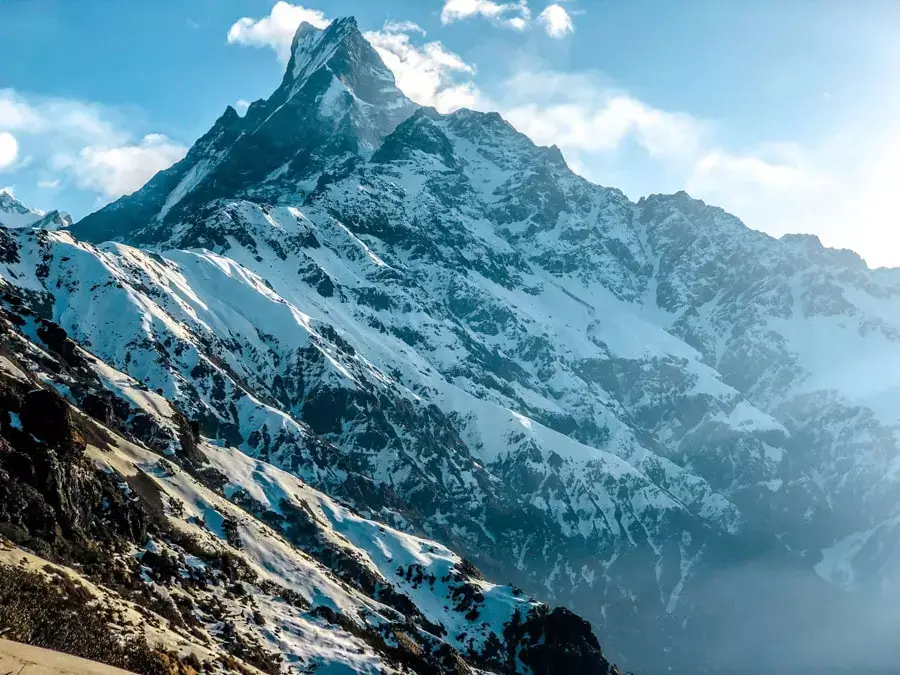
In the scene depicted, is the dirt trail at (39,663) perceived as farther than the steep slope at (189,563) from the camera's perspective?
No

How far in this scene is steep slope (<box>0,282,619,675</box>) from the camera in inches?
1969

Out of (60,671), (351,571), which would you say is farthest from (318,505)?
(60,671)

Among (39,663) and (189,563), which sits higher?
(39,663)

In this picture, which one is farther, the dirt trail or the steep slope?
the steep slope

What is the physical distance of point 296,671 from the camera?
239 feet

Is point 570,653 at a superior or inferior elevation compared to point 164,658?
superior

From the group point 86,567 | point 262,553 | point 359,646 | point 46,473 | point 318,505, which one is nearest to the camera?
point 86,567

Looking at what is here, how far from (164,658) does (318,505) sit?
11137 centimetres

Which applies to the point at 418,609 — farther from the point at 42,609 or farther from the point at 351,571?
the point at 42,609

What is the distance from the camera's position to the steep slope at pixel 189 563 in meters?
50.0

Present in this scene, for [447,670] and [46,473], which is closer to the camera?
[46,473]

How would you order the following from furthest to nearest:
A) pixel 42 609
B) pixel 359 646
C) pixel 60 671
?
pixel 359 646
pixel 42 609
pixel 60 671

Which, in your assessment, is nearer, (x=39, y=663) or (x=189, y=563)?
(x=39, y=663)

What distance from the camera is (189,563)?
76.5 m
